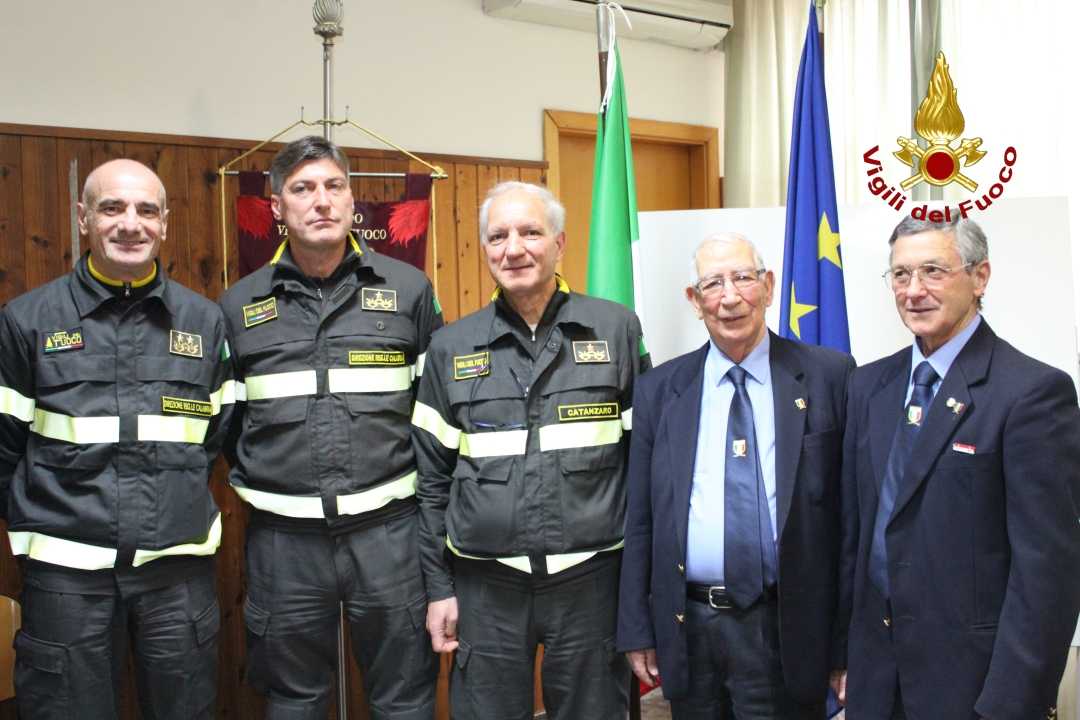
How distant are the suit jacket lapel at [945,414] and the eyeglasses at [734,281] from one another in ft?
1.46

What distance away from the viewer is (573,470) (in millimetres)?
2244

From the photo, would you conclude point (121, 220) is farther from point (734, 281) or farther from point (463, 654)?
point (734, 281)

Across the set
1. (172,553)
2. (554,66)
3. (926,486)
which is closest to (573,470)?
(926,486)

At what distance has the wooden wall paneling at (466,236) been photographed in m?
3.98

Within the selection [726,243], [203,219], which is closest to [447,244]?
[203,219]

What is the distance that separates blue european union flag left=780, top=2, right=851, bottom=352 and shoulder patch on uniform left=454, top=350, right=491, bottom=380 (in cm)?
124

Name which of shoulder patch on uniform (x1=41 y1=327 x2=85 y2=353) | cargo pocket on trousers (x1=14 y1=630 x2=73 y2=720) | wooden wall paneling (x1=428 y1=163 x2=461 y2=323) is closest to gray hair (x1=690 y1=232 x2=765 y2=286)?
shoulder patch on uniform (x1=41 y1=327 x2=85 y2=353)

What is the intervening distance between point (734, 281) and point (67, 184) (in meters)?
2.33

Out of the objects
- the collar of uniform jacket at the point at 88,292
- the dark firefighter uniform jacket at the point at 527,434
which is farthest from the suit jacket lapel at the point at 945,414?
the collar of uniform jacket at the point at 88,292

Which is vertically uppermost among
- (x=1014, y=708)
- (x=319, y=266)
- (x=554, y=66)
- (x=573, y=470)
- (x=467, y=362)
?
(x=554, y=66)

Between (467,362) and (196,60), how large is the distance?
6.17 feet

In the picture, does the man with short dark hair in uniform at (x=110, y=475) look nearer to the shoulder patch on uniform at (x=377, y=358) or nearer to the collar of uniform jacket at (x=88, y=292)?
the collar of uniform jacket at (x=88, y=292)

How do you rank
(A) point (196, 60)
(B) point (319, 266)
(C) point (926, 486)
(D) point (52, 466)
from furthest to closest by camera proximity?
(A) point (196, 60) → (B) point (319, 266) → (D) point (52, 466) → (C) point (926, 486)

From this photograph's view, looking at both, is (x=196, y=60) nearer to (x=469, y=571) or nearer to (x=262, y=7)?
(x=262, y=7)
